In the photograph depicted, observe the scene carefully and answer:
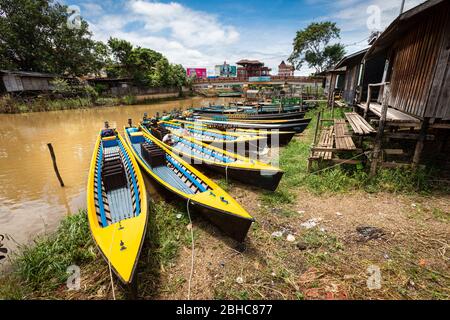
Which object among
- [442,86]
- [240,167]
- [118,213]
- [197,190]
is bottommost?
[118,213]

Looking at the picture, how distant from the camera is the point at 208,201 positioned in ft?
14.0

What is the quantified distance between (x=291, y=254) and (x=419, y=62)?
6895 millimetres

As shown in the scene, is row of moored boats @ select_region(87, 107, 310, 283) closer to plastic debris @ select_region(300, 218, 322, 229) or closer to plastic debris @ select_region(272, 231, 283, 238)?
plastic debris @ select_region(272, 231, 283, 238)

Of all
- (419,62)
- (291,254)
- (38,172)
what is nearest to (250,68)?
(419,62)

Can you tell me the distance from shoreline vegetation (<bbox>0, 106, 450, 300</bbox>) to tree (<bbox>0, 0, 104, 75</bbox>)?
97.9ft

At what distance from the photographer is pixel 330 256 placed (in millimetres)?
3625

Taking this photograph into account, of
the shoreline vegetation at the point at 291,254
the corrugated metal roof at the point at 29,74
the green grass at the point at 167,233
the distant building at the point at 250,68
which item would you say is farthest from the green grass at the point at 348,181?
the distant building at the point at 250,68

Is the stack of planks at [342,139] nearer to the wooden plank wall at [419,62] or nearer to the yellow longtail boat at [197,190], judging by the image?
the wooden plank wall at [419,62]

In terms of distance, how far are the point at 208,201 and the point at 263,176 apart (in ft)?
6.70

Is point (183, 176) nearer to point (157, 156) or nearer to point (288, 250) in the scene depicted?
point (157, 156)

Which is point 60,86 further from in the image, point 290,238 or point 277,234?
point 290,238
